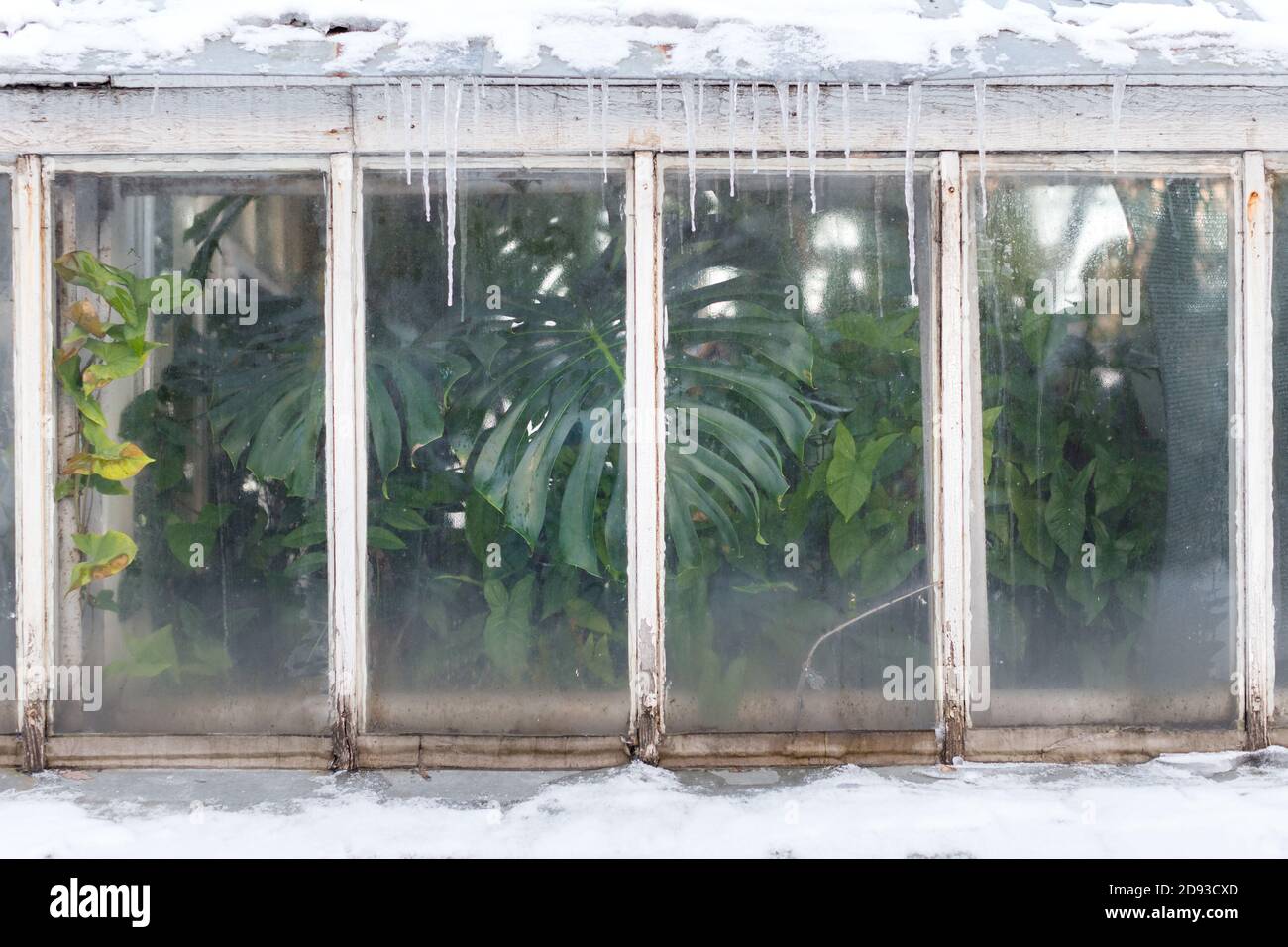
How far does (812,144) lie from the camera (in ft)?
11.2

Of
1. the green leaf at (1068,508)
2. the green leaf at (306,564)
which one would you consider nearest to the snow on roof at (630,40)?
the green leaf at (1068,508)

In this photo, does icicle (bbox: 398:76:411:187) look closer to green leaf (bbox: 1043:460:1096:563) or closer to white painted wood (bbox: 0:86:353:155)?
white painted wood (bbox: 0:86:353:155)

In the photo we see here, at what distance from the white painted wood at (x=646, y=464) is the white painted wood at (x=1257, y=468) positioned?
2.20 m

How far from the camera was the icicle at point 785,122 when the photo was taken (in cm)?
335

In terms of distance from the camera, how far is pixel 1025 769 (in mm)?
3479

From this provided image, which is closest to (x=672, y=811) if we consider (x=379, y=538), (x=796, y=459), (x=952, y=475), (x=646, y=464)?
(x=646, y=464)

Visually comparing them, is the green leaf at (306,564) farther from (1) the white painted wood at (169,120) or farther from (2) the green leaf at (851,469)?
(2) the green leaf at (851,469)

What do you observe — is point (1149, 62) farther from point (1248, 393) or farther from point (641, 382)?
point (641, 382)

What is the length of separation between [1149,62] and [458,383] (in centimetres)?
257

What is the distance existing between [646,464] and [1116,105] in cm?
209

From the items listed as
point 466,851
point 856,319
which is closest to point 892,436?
point 856,319

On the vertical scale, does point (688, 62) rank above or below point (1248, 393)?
above

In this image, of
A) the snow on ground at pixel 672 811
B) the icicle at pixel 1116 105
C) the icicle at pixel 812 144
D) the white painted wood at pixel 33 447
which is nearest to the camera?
the snow on ground at pixel 672 811

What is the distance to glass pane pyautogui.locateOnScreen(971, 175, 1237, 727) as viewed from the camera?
140 inches
